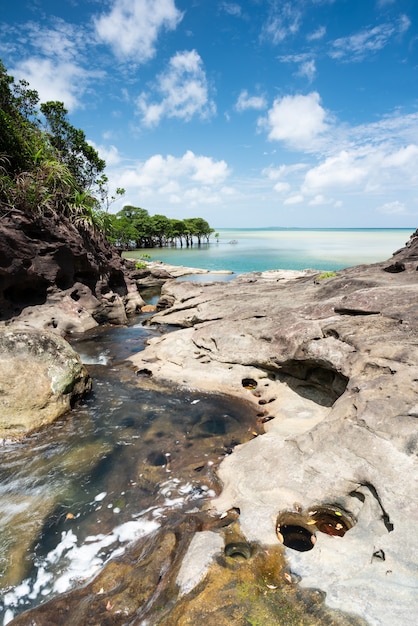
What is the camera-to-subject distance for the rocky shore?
11.3 feet

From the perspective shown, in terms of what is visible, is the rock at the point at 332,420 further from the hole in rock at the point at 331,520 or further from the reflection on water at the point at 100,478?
the reflection on water at the point at 100,478

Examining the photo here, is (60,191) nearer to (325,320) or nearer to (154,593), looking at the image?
(325,320)

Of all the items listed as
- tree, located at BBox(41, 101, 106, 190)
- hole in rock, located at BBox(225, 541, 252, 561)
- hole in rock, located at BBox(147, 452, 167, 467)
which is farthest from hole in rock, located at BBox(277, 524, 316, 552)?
tree, located at BBox(41, 101, 106, 190)

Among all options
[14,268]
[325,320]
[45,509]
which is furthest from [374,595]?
[14,268]

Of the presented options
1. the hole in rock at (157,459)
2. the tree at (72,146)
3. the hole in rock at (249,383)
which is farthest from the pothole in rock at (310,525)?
the tree at (72,146)

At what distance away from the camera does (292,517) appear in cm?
434

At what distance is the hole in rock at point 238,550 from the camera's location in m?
3.73

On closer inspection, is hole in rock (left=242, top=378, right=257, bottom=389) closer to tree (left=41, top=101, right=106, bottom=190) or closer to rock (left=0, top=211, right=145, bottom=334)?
rock (left=0, top=211, right=145, bottom=334)

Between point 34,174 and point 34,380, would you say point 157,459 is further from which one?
point 34,174

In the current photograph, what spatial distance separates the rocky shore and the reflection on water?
0.61 metres

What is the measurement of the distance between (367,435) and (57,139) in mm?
37357

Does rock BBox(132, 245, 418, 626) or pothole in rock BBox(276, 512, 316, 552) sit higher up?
rock BBox(132, 245, 418, 626)

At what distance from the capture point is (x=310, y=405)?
7906mm

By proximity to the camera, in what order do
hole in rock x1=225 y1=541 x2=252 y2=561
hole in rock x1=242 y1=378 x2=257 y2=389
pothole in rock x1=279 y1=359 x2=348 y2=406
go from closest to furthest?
hole in rock x1=225 y1=541 x2=252 y2=561, pothole in rock x1=279 y1=359 x2=348 y2=406, hole in rock x1=242 y1=378 x2=257 y2=389
